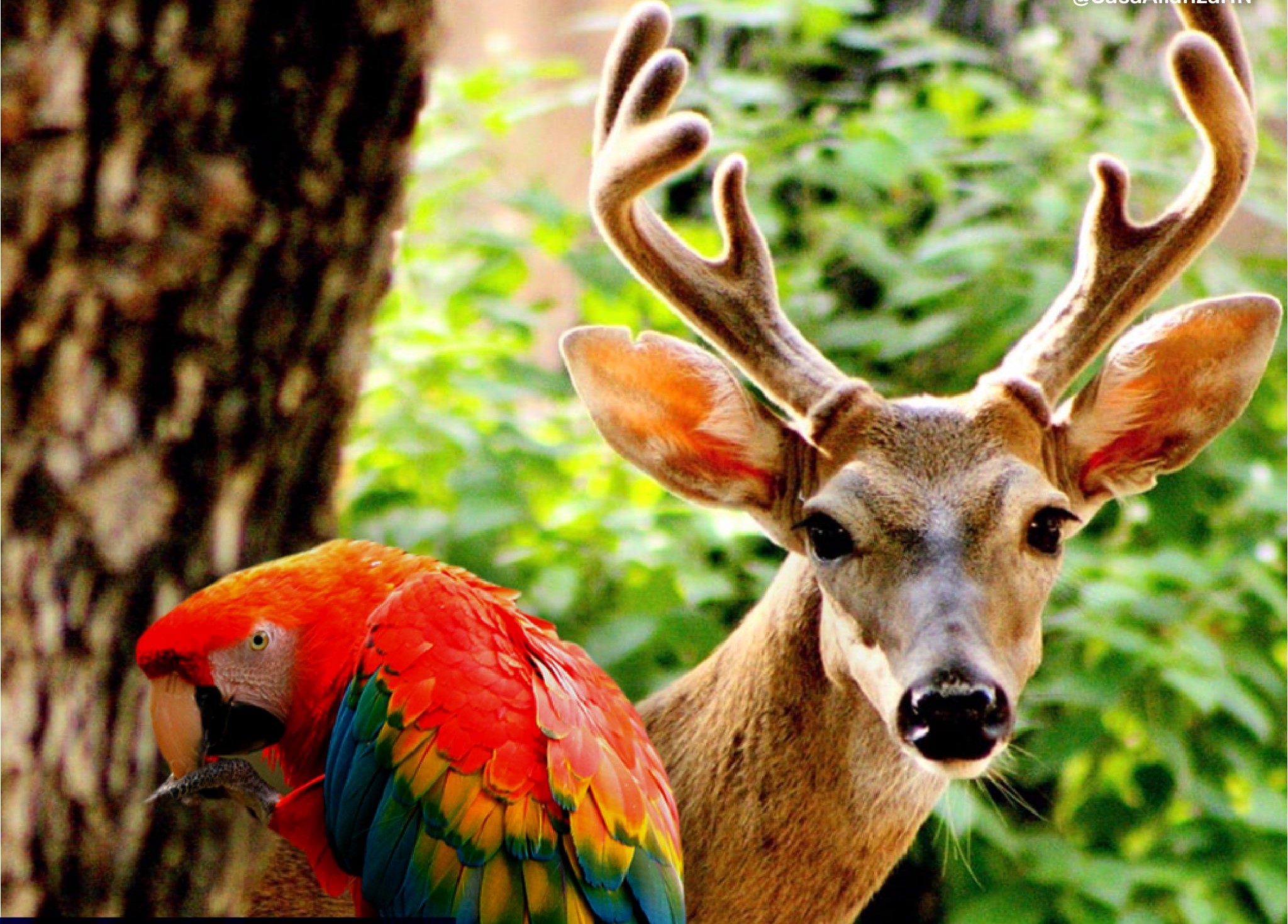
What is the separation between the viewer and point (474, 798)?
103 centimetres

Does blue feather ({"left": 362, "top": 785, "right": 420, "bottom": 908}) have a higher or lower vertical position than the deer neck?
higher

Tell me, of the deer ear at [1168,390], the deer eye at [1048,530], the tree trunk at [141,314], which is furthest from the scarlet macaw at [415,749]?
the tree trunk at [141,314]

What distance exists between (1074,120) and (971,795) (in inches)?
51.8

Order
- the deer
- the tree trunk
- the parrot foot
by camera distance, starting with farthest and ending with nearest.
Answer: the tree trunk < the deer < the parrot foot

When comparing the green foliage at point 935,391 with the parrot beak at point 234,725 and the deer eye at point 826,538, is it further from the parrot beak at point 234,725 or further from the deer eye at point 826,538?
the parrot beak at point 234,725

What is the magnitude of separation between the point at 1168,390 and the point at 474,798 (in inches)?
24.6

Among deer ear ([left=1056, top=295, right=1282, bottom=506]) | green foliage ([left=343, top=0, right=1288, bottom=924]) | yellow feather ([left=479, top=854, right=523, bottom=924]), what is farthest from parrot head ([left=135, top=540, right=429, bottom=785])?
green foliage ([left=343, top=0, right=1288, bottom=924])

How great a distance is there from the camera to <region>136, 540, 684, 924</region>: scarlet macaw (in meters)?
1.03

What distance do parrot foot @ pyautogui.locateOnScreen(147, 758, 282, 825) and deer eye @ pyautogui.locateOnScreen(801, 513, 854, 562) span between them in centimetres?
44

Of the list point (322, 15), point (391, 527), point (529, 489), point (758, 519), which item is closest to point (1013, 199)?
point (529, 489)

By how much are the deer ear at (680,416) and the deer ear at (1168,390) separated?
0.79ft

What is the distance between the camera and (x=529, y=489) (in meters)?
2.45

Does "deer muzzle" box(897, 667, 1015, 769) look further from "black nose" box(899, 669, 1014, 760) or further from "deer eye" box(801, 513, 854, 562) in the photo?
"deer eye" box(801, 513, 854, 562)

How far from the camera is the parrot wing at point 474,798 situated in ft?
3.36
